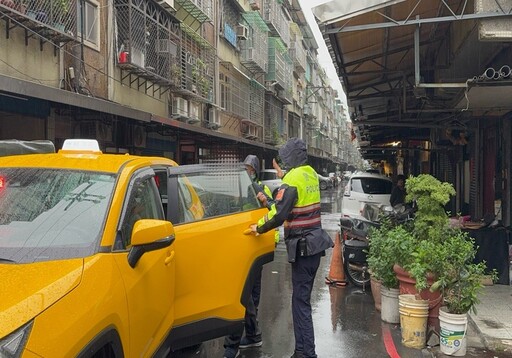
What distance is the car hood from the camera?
1976 mm

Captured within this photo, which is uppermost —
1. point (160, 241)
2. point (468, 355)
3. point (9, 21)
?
point (9, 21)

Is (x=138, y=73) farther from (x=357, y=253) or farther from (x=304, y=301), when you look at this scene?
(x=304, y=301)

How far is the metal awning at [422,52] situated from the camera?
20.2ft

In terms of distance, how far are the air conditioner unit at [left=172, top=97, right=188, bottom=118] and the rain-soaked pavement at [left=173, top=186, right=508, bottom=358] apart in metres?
9.20

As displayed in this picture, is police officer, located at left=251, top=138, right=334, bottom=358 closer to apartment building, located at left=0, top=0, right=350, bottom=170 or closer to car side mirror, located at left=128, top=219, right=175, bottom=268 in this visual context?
car side mirror, located at left=128, top=219, right=175, bottom=268

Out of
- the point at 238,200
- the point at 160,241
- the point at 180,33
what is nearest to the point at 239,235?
the point at 238,200

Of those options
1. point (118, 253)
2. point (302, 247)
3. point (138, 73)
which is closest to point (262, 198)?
point (302, 247)

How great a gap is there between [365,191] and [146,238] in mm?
11022

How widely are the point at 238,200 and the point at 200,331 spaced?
4.08 ft

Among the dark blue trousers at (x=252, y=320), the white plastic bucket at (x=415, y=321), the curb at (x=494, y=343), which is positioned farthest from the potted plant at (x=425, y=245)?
the dark blue trousers at (x=252, y=320)

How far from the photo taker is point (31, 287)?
7.14 feet

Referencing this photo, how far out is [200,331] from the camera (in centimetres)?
391

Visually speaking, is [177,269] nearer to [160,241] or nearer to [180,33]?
[160,241]

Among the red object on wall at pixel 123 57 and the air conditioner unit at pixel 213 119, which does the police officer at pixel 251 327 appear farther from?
the air conditioner unit at pixel 213 119
